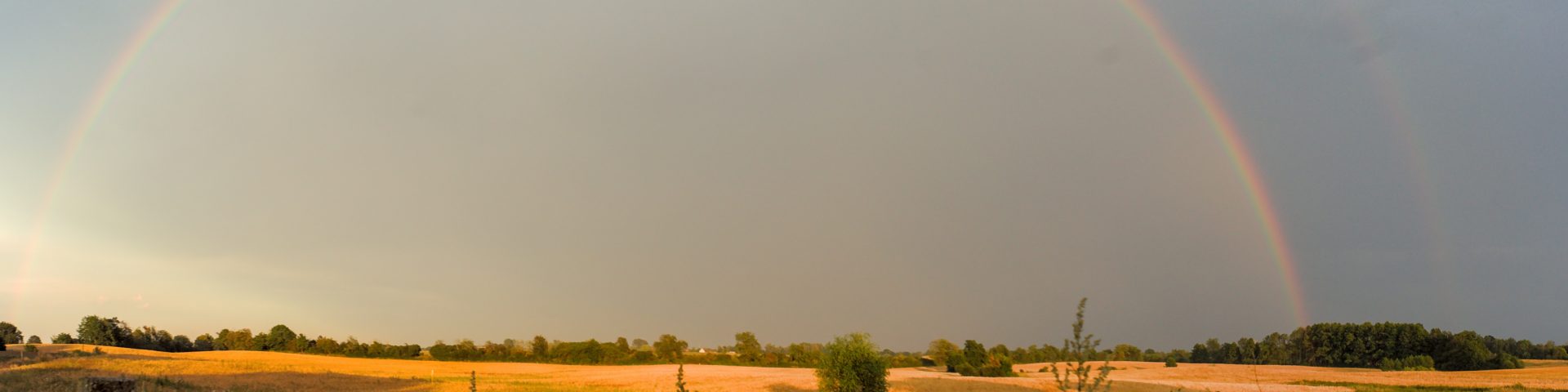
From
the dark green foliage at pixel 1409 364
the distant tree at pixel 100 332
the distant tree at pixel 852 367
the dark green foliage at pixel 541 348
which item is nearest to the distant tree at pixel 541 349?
the dark green foliage at pixel 541 348

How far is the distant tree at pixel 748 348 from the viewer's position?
10500 centimetres

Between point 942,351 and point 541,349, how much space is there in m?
55.0

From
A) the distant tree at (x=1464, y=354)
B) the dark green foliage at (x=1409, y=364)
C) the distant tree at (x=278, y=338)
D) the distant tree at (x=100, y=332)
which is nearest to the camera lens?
the distant tree at (x=1464, y=354)

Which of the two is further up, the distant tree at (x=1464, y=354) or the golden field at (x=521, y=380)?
the distant tree at (x=1464, y=354)

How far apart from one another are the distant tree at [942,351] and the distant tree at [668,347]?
34.5 m

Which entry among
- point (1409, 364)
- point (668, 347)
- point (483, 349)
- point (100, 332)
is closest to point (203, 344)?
point (100, 332)

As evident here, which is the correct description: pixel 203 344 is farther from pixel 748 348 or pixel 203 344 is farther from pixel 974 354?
pixel 974 354

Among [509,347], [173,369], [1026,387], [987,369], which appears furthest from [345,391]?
[509,347]

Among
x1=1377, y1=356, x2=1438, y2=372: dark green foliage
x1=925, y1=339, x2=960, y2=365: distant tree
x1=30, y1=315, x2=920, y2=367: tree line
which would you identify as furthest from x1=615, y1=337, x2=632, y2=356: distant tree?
x1=1377, y1=356, x2=1438, y2=372: dark green foliage

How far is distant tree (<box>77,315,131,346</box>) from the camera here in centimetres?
10375

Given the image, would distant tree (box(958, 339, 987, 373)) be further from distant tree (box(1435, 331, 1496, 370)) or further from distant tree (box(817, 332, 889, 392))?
distant tree (box(1435, 331, 1496, 370))

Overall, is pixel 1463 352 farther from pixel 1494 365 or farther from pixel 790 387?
pixel 790 387

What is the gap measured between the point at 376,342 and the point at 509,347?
58.7ft

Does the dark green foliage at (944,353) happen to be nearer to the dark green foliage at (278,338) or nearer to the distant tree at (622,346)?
the distant tree at (622,346)
